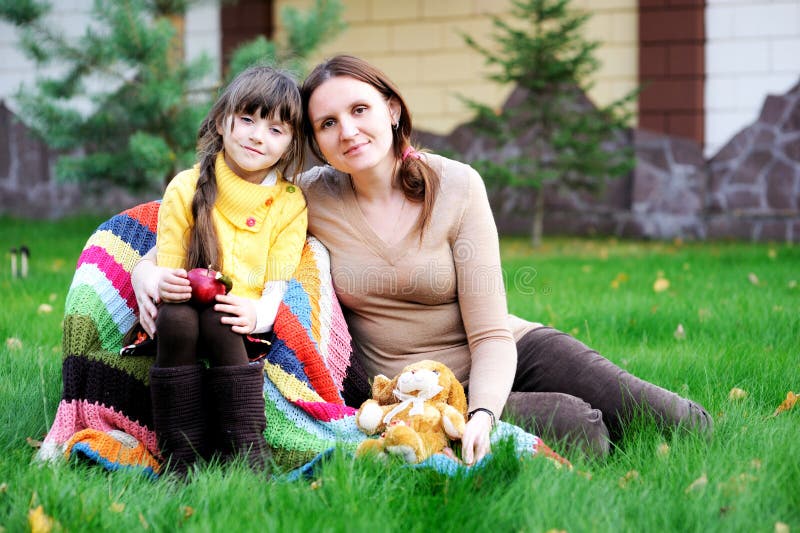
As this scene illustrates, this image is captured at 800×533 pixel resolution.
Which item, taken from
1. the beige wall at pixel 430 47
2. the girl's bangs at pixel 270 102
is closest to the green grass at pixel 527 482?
the girl's bangs at pixel 270 102

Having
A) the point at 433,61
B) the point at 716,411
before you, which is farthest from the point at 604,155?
the point at 716,411

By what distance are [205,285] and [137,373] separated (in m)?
0.40

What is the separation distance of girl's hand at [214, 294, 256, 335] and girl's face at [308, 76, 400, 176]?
20.8 inches

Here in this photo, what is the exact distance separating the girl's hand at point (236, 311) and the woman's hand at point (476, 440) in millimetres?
615

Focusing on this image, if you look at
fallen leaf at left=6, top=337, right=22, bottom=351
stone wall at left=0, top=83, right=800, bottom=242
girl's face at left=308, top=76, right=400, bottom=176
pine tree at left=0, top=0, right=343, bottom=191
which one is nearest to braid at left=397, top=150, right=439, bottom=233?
girl's face at left=308, top=76, right=400, bottom=176

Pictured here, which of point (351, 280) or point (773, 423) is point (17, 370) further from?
point (773, 423)

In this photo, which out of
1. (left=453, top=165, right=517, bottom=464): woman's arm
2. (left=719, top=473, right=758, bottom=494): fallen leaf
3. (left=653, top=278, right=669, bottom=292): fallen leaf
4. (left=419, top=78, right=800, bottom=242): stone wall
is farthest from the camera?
(left=419, top=78, right=800, bottom=242): stone wall

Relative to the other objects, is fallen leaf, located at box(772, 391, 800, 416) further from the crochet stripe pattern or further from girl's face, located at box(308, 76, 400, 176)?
girl's face, located at box(308, 76, 400, 176)

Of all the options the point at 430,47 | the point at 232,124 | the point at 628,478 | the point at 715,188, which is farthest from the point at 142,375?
the point at 715,188

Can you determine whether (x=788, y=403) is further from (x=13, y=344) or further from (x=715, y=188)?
(x=715, y=188)

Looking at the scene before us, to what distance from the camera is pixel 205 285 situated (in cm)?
202

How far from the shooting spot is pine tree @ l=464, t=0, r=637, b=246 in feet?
22.3

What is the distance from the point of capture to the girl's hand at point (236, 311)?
204 centimetres

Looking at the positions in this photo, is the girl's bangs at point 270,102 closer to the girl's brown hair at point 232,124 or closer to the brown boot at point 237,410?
the girl's brown hair at point 232,124
